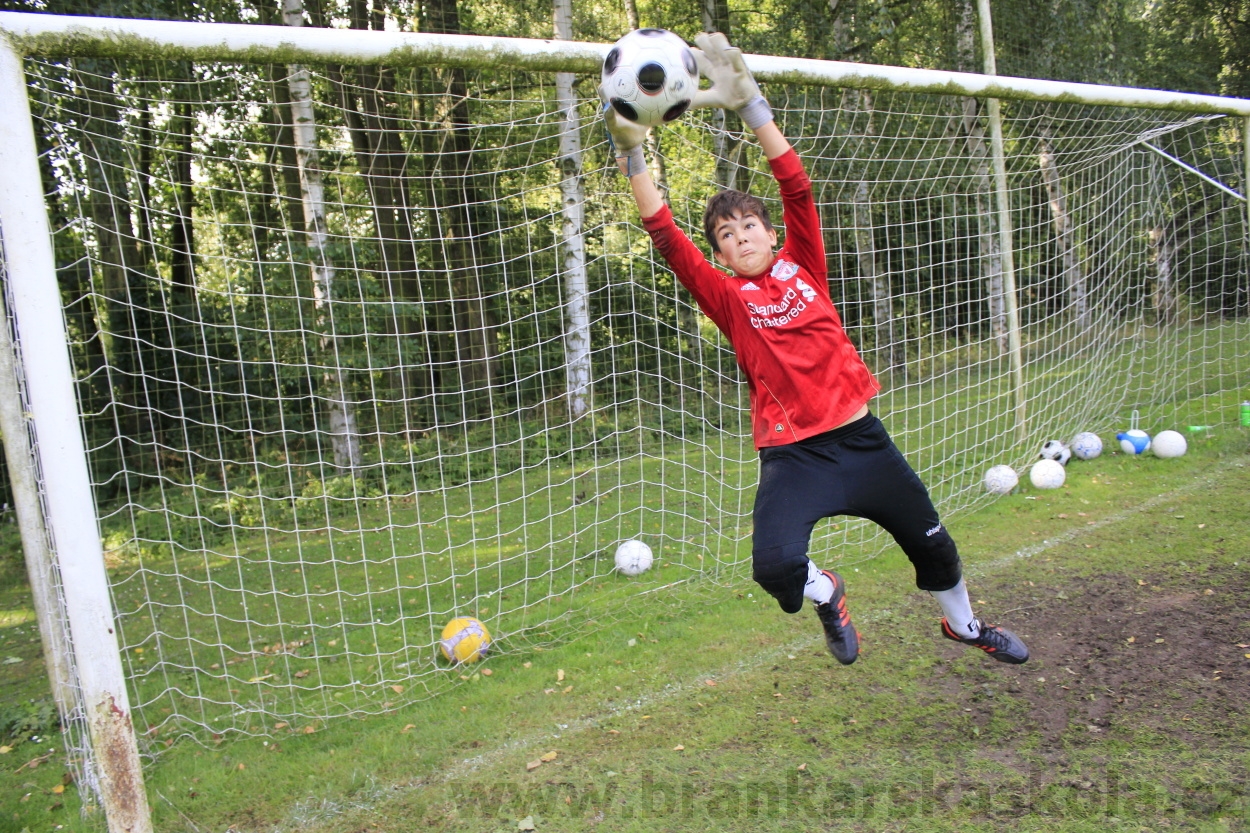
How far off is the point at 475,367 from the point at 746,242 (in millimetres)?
7321

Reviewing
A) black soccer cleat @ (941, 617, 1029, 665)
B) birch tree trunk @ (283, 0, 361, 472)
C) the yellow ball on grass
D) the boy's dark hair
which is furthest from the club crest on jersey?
birch tree trunk @ (283, 0, 361, 472)

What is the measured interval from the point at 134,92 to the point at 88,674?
7.10 meters

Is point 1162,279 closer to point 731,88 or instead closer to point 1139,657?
point 1139,657

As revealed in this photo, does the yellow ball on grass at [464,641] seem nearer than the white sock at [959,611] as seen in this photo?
No

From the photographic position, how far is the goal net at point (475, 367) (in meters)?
5.26

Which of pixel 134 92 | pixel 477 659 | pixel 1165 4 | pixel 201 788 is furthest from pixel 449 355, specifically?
pixel 1165 4

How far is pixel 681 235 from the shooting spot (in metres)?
3.34

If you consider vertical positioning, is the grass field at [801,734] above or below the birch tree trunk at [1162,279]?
below

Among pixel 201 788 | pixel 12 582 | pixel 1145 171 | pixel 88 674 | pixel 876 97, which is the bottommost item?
pixel 12 582

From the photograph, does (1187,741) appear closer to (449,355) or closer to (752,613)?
(752,613)

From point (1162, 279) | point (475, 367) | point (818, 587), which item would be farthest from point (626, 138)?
point (1162, 279)

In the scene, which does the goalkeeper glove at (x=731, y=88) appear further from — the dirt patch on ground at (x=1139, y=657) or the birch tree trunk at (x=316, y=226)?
the birch tree trunk at (x=316, y=226)

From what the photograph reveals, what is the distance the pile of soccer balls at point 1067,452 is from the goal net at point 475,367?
188 millimetres

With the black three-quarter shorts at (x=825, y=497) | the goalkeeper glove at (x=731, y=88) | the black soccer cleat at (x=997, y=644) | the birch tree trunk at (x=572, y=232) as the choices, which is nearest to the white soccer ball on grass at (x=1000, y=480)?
the black soccer cleat at (x=997, y=644)
